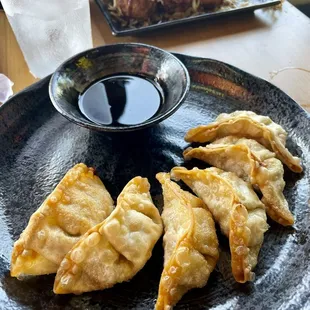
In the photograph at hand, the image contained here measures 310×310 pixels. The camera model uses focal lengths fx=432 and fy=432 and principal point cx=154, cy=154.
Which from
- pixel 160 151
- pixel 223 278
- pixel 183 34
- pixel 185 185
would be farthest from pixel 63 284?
pixel 183 34

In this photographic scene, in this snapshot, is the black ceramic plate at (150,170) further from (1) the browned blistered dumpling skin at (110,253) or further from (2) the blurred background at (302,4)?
(2) the blurred background at (302,4)

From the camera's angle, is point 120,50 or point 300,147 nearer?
point 300,147

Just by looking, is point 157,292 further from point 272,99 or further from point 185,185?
point 272,99

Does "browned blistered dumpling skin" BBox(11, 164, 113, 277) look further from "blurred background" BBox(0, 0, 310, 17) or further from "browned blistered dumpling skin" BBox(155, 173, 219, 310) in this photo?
"blurred background" BBox(0, 0, 310, 17)

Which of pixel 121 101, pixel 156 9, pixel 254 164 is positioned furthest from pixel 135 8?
pixel 254 164

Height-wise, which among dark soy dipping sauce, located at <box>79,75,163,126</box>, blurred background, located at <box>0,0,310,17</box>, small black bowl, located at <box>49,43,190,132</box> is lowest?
blurred background, located at <box>0,0,310,17</box>

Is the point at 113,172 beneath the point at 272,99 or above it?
beneath

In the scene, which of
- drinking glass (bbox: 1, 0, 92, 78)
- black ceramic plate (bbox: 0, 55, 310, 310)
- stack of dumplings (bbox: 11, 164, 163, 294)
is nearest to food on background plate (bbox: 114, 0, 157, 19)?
drinking glass (bbox: 1, 0, 92, 78)

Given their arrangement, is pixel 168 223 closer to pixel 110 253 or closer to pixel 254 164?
pixel 110 253

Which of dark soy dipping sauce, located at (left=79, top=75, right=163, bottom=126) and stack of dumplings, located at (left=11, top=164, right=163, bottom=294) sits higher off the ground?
dark soy dipping sauce, located at (left=79, top=75, right=163, bottom=126)
